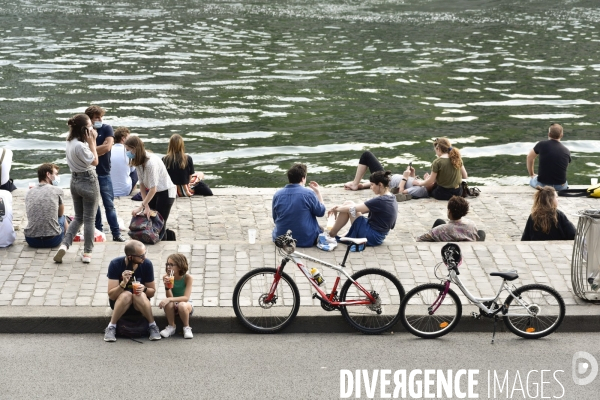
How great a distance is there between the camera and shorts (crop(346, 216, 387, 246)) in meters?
11.8

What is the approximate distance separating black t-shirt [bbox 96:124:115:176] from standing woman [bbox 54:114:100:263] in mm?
1175

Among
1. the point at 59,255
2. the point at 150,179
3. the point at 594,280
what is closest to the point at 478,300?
the point at 594,280

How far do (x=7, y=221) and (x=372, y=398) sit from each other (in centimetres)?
550

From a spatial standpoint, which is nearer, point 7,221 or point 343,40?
point 7,221

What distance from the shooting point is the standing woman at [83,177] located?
11148 millimetres

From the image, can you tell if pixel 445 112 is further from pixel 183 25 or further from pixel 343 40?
pixel 183 25

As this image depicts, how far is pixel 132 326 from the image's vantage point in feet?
30.8

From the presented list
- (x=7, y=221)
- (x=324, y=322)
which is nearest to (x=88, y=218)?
(x=7, y=221)

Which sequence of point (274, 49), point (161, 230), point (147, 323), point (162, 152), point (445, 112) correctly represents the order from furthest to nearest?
1. point (274, 49)
2. point (445, 112)
3. point (162, 152)
4. point (161, 230)
5. point (147, 323)

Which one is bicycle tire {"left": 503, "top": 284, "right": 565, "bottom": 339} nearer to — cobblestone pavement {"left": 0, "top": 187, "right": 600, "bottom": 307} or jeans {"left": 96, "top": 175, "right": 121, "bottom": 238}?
cobblestone pavement {"left": 0, "top": 187, "right": 600, "bottom": 307}

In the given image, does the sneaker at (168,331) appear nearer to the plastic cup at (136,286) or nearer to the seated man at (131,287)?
the seated man at (131,287)

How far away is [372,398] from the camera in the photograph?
320 inches

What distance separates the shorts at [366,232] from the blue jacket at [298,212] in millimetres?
500

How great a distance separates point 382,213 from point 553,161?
5544 mm
